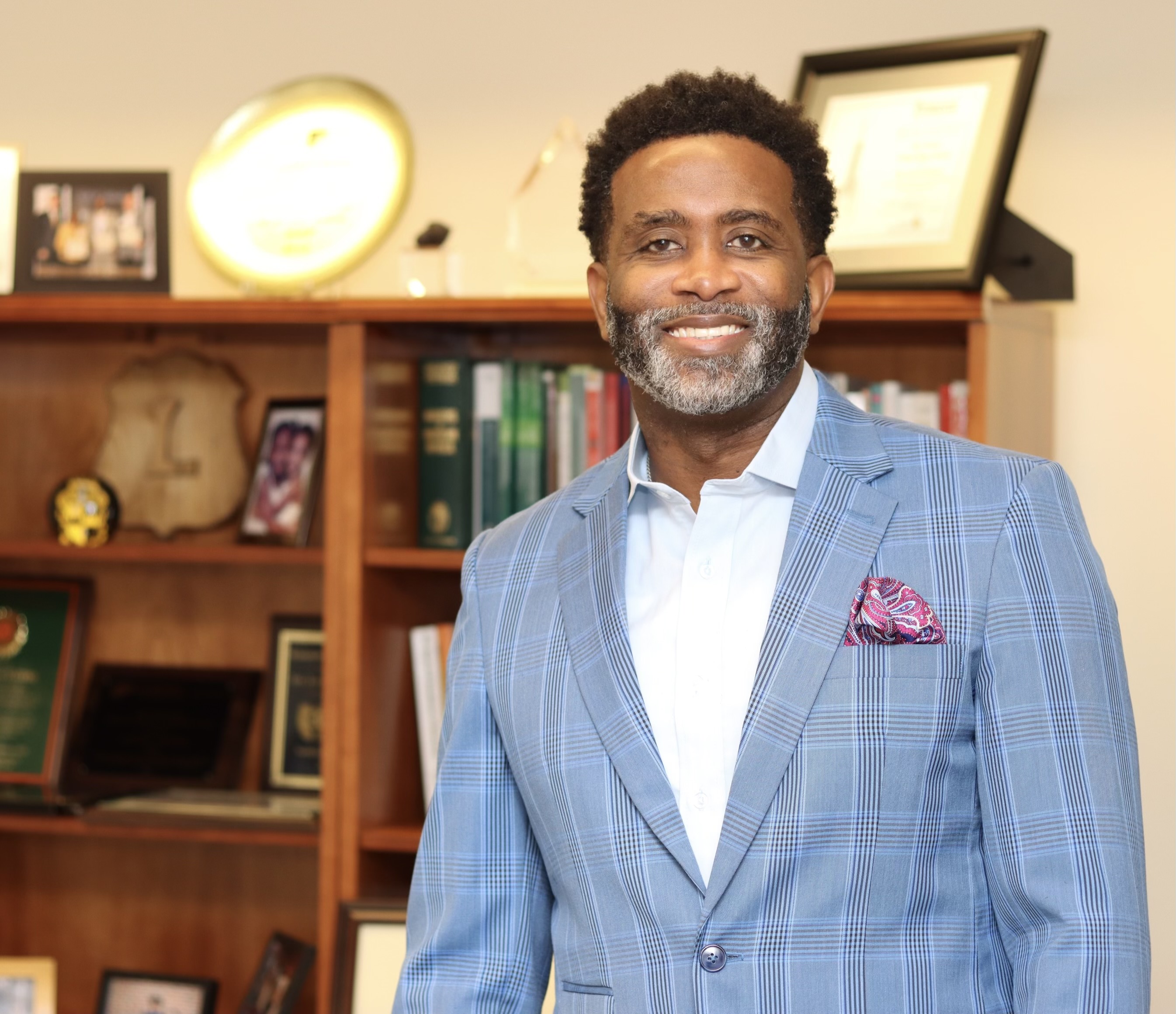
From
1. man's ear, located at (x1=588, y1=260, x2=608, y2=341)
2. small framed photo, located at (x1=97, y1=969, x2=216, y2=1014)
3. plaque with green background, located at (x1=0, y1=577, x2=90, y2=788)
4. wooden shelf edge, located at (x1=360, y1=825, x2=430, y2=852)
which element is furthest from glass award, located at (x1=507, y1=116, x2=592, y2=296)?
small framed photo, located at (x1=97, y1=969, x2=216, y2=1014)

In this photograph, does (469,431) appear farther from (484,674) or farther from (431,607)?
(484,674)

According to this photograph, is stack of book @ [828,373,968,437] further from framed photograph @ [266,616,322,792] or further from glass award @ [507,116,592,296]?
framed photograph @ [266,616,322,792]

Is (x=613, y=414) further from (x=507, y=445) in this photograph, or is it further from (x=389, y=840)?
(x=389, y=840)

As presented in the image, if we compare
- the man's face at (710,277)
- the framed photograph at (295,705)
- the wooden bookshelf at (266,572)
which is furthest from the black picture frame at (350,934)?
the man's face at (710,277)

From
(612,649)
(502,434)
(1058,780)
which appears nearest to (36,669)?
(502,434)

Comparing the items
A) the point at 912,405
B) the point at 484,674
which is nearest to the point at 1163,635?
the point at 912,405

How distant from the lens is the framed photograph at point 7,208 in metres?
2.45

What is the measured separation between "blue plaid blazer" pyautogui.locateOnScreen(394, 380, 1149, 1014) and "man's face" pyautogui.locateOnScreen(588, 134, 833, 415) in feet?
0.36

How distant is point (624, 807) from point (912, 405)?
1123 mm

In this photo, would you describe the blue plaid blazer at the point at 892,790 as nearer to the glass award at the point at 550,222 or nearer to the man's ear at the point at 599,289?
the man's ear at the point at 599,289

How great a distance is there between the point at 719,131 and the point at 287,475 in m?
1.40

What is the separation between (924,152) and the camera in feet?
7.16

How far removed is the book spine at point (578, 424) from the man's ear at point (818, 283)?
900 mm

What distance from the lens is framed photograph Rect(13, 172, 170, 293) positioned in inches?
93.3
